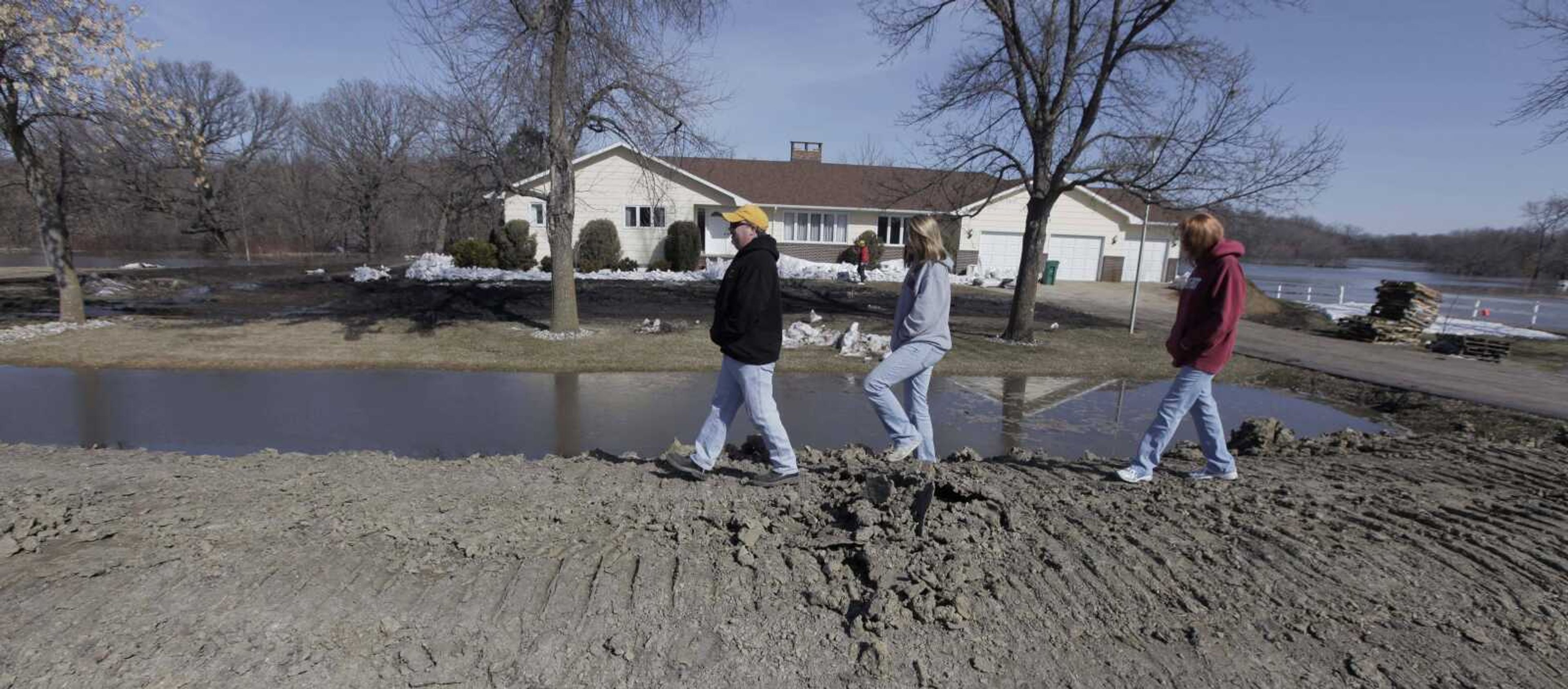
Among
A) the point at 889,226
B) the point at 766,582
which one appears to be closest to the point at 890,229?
the point at 889,226

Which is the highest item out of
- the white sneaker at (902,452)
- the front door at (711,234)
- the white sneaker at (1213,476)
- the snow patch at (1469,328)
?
the front door at (711,234)

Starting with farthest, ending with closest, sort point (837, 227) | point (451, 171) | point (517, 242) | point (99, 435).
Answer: point (837, 227), point (517, 242), point (451, 171), point (99, 435)

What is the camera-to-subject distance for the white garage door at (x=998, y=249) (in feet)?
102

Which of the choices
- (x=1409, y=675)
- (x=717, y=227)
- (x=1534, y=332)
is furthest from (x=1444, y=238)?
(x=1409, y=675)

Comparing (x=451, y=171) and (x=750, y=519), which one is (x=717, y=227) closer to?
(x=451, y=171)

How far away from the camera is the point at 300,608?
120 inches

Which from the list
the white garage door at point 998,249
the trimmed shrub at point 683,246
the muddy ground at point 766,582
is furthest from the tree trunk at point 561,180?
the white garage door at point 998,249

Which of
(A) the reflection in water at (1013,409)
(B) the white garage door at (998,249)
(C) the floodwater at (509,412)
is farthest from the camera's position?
(B) the white garage door at (998,249)

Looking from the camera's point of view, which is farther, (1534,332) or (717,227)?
(717,227)

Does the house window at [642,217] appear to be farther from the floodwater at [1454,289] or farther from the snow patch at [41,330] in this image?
the floodwater at [1454,289]

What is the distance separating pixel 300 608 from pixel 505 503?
3.76 ft

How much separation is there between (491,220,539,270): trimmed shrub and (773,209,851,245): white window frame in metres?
10.3

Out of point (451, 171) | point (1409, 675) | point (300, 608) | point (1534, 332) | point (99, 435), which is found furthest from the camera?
point (1534, 332)

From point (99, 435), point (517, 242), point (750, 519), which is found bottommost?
point (99, 435)
